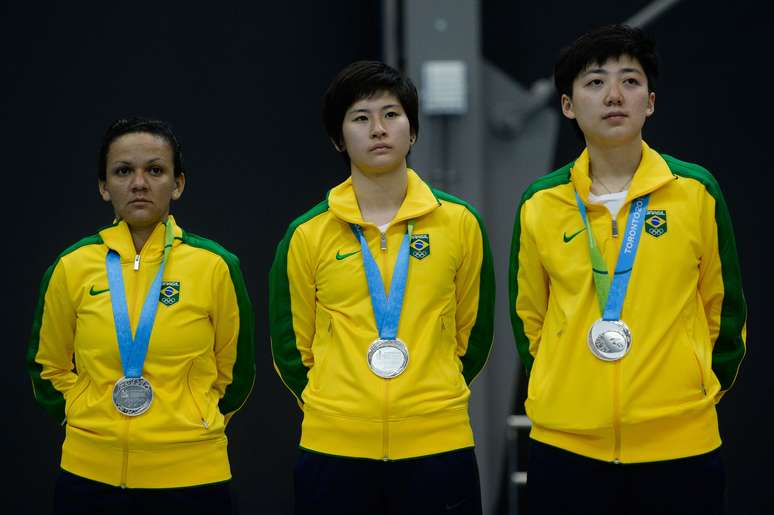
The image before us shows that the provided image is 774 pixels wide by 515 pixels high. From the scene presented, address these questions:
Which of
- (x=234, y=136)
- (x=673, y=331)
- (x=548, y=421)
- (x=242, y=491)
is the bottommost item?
(x=242, y=491)

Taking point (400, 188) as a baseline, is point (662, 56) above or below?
above

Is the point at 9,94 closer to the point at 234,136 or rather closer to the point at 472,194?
the point at 234,136

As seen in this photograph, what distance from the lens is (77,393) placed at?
138 inches

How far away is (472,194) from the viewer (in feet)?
18.4

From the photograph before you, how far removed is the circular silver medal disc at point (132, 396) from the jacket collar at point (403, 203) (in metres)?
0.82

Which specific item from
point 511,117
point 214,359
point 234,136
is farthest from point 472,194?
point 214,359

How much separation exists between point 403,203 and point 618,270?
74 centimetres

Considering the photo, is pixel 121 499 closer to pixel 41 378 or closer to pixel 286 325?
pixel 41 378

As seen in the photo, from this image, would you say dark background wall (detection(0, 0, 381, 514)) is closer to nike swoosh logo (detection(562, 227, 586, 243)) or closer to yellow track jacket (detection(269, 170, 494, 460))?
yellow track jacket (detection(269, 170, 494, 460))

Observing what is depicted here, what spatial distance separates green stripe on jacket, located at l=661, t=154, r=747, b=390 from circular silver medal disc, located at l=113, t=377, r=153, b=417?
1.76 meters

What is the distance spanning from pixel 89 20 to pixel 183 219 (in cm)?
111

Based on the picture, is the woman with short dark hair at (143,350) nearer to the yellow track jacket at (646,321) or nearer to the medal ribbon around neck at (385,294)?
the medal ribbon around neck at (385,294)

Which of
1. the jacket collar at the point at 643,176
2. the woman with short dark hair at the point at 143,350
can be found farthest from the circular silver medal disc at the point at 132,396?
the jacket collar at the point at 643,176

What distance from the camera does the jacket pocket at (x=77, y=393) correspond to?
349 cm
